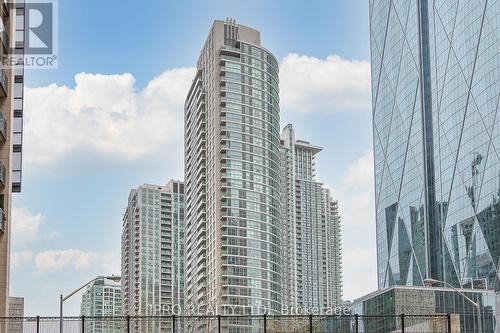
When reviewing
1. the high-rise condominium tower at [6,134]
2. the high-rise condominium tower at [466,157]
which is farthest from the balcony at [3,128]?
the high-rise condominium tower at [466,157]

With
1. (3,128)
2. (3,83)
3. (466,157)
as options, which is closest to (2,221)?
(3,128)

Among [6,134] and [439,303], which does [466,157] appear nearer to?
[439,303]

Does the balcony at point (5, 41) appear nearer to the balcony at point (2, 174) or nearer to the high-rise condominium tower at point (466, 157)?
the balcony at point (2, 174)

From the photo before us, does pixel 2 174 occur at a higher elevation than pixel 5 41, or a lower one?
lower

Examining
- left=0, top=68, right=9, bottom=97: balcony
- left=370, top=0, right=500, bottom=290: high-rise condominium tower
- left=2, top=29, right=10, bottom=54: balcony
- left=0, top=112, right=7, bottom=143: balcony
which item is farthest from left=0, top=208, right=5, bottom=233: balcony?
left=370, top=0, right=500, bottom=290: high-rise condominium tower

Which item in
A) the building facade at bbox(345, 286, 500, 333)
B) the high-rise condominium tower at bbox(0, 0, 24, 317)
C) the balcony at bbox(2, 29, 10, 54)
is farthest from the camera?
the building facade at bbox(345, 286, 500, 333)

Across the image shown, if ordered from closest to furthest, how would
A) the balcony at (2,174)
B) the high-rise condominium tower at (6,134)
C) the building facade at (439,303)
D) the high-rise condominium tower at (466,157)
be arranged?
the balcony at (2,174) → the high-rise condominium tower at (6,134) → the building facade at (439,303) → the high-rise condominium tower at (466,157)

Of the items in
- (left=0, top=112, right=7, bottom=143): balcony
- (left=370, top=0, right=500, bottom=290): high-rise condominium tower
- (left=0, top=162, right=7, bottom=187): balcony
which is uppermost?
(left=370, top=0, right=500, bottom=290): high-rise condominium tower

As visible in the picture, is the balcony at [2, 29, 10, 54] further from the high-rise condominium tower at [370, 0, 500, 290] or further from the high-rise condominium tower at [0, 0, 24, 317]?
the high-rise condominium tower at [370, 0, 500, 290]

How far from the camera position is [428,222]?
198 meters

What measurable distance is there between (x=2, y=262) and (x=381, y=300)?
100 metres

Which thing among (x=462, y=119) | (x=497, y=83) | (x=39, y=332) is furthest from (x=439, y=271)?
(x=39, y=332)

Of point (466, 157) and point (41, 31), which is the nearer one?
point (41, 31)

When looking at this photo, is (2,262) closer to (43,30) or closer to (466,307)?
(43,30)
